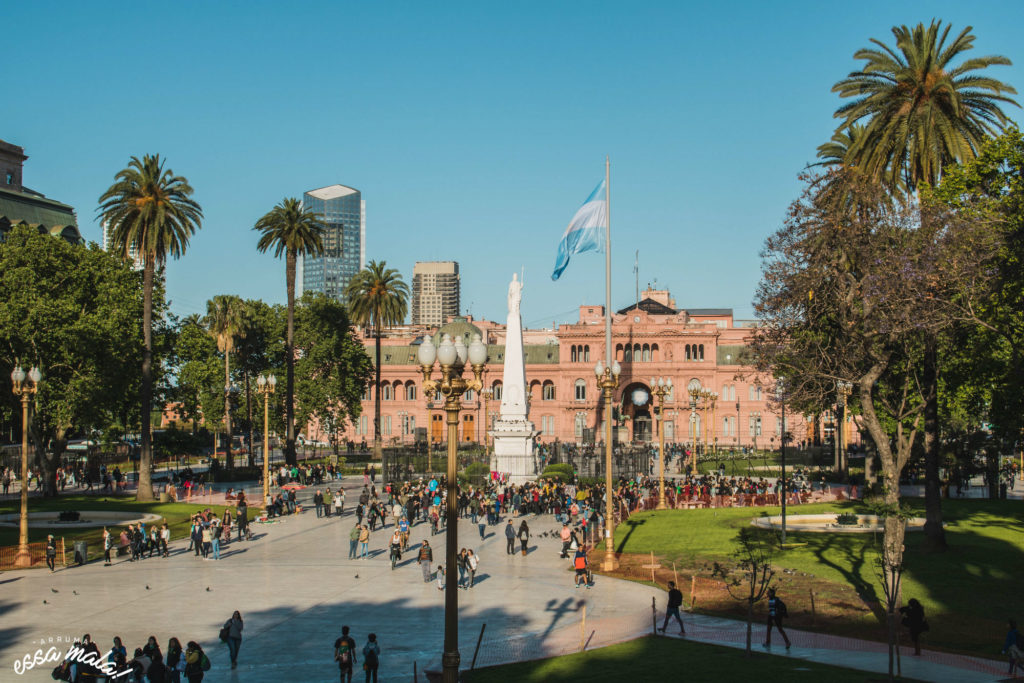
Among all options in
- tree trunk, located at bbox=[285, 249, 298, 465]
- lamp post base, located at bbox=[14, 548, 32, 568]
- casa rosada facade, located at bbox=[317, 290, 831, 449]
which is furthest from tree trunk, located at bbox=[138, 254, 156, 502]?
casa rosada facade, located at bbox=[317, 290, 831, 449]

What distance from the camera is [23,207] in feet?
241

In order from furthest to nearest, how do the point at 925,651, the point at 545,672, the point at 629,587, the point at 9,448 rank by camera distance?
the point at 9,448 → the point at 629,587 → the point at 925,651 → the point at 545,672

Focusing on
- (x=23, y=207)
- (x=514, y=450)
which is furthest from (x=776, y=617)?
(x=23, y=207)

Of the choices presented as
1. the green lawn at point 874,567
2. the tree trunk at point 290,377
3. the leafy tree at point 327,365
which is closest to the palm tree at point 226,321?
the leafy tree at point 327,365

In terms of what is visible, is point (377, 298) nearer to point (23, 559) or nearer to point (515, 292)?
point (515, 292)

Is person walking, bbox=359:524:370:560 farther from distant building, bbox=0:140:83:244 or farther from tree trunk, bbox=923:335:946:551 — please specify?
distant building, bbox=0:140:83:244

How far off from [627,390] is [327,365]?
34667 mm

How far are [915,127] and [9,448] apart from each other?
5523 centimetres

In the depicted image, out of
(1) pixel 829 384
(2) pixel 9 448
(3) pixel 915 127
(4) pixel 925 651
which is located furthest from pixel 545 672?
(2) pixel 9 448

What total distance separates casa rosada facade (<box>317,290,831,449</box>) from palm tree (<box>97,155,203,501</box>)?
4101 cm

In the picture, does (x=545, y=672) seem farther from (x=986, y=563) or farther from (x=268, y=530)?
(x=268, y=530)

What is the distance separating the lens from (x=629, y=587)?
83.3 ft

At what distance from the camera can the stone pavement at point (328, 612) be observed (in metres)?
18.1

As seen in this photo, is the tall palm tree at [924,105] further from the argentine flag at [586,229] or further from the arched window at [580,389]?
the arched window at [580,389]
